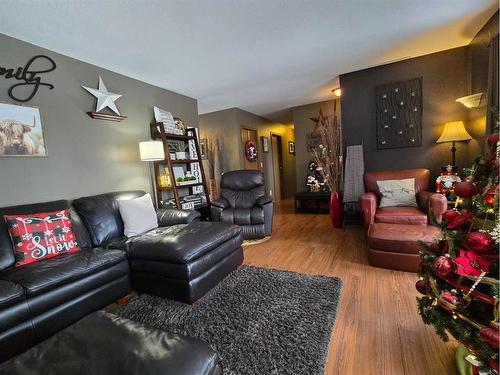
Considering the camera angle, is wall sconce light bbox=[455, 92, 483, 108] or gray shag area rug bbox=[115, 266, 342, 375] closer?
gray shag area rug bbox=[115, 266, 342, 375]

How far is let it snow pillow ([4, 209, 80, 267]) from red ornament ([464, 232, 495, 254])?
8.35 feet

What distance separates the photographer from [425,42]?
8.59ft

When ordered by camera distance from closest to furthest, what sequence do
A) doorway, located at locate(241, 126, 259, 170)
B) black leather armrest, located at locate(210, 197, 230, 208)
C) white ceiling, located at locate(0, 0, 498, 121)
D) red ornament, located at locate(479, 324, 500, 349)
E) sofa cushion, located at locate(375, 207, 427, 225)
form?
red ornament, located at locate(479, 324, 500, 349) → white ceiling, located at locate(0, 0, 498, 121) → sofa cushion, located at locate(375, 207, 427, 225) → black leather armrest, located at locate(210, 197, 230, 208) → doorway, located at locate(241, 126, 259, 170)

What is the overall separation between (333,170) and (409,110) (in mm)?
1244

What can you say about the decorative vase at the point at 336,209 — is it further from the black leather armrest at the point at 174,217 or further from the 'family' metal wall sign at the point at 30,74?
the 'family' metal wall sign at the point at 30,74

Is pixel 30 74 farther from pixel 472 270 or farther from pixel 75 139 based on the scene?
pixel 472 270

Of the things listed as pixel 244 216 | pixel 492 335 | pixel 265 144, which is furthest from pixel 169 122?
pixel 492 335

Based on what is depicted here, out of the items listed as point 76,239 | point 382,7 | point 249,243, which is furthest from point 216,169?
point 382,7

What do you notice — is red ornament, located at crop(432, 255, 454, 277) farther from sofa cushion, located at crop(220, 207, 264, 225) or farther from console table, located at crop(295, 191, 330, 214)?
console table, located at crop(295, 191, 330, 214)

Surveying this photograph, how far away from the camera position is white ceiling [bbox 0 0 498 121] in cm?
179

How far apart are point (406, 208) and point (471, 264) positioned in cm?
196

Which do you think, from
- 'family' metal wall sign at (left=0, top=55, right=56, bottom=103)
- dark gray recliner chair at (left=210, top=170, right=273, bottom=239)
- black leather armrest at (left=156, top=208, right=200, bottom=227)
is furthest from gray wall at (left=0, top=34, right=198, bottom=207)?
→ dark gray recliner chair at (left=210, top=170, right=273, bottom=239)

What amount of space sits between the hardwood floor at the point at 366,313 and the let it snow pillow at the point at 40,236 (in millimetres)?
1668

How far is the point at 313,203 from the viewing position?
186 inches
